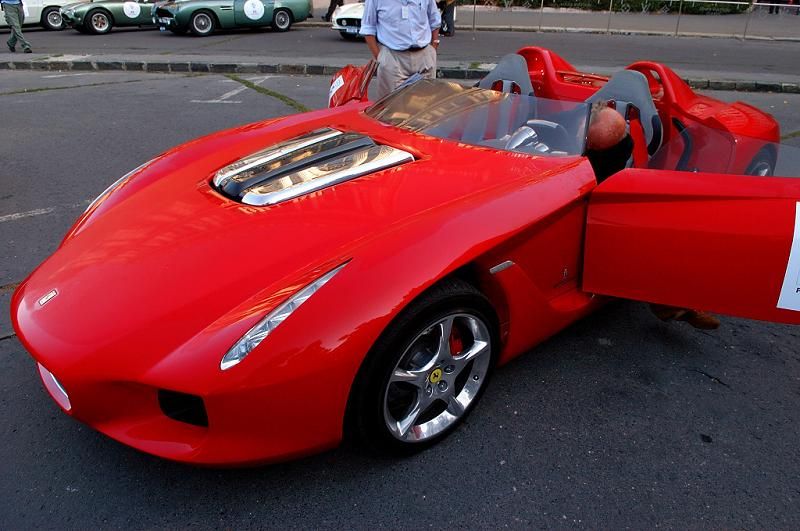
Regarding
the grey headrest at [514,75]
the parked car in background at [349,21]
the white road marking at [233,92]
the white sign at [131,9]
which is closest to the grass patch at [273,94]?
the white road marking at [233,92]

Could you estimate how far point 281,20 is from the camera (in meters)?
14.2

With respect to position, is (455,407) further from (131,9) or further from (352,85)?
(131,9)

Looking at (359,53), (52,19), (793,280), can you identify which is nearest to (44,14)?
(52,19)

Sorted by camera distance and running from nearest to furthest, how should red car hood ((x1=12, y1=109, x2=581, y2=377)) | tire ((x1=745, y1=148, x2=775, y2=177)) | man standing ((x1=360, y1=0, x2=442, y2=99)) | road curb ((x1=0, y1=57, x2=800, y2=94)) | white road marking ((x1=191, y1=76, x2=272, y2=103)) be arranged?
red car hood ((x1=12, y1=109, x2=581, y2=377))
tire ((x1=745, y1=148, x2=775, y2=177))
man standing ((x1=360, y1=0, x2=442, y2=99))
white road marking ((x1=191, y1=76, x2=272, y2=103))
road curb ((x1=0, y1=57, x2=800, y2=94))

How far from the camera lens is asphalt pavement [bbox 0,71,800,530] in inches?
74.3

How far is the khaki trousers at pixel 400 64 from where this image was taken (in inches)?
212

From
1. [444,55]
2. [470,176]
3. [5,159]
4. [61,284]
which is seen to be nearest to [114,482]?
[61,284]

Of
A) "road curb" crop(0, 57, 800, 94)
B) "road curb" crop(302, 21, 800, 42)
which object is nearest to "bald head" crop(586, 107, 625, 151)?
"road curb" crop(0, 57, 800, 94)

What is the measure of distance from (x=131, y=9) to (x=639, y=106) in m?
14.2

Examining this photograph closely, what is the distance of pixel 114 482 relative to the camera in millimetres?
1974

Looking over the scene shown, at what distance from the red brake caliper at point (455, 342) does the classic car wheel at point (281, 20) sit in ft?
44.2

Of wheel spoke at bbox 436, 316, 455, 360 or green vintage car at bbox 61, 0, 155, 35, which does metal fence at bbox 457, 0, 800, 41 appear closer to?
green vintage car at bbox 61, 0, 155, 35

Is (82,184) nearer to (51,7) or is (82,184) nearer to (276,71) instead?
(276,71)

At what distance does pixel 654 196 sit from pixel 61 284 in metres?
2.06
